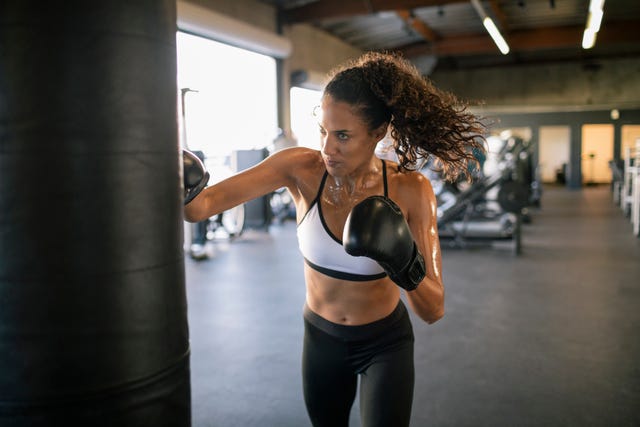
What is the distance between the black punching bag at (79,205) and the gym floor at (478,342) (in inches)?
61.6

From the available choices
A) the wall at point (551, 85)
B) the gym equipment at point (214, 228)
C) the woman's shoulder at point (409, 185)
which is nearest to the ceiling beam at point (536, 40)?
the wall at point (551, 85)

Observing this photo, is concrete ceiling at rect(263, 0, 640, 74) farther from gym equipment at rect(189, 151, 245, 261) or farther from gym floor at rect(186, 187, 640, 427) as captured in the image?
gym floor at rect(186, 187, 640, 427)

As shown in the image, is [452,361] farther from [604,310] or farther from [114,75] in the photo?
[114,75]

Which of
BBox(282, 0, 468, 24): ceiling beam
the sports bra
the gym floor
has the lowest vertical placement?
the gym floor

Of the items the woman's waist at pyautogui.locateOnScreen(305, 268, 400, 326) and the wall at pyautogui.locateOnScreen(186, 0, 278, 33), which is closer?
the woman's waist at pyautogui.locateOnScreen(305, 268, 400, 326)

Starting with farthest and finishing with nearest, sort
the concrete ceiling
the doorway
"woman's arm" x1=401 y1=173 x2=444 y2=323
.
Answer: the doorway → the concrete ceiling → "woman's arm" x1=401 y1=173 x2=444 y2=323

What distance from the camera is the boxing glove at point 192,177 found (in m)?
1.46

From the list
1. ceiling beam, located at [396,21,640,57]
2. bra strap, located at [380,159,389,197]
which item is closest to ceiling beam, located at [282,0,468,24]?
ceiling beam, located at [396,21,640,57]

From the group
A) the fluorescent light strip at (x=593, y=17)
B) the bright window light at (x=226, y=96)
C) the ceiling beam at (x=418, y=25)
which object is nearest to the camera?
the bright window light at (x=226, y=96)

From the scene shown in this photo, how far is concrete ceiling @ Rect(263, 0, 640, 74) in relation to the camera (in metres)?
8.84

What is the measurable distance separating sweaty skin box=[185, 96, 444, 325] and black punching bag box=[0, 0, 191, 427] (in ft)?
1.56

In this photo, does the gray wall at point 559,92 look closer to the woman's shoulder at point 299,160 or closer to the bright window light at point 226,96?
the bright window light at point 226,96

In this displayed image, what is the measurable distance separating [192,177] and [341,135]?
0.41 m

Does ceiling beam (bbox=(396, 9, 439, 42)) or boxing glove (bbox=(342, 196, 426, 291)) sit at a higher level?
ceiling beam (bbox=(396, 9, 439, 42))
